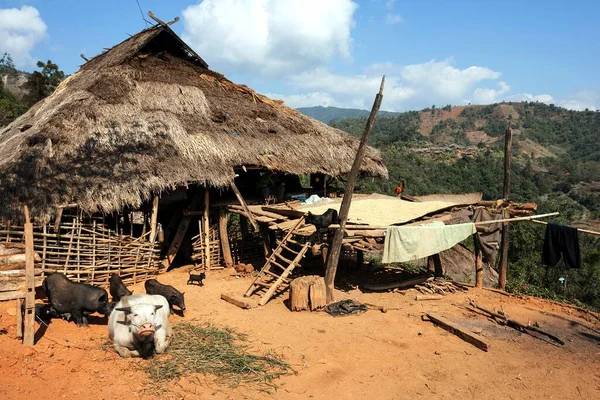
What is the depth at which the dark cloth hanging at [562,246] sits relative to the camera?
309 inches

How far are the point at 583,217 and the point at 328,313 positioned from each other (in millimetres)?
30075

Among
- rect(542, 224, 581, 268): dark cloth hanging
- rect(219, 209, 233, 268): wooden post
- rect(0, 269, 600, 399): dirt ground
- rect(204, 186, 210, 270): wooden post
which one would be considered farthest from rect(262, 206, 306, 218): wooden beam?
rect(542, 224, 581, 268): dark cloth hanging

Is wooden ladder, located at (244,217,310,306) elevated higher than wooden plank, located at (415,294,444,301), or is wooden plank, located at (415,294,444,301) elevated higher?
wooden ladder, located at (244,217,310,306)

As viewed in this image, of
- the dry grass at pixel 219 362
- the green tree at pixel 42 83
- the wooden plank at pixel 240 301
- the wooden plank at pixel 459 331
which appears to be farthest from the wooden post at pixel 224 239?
the green tree at pixel 42 83

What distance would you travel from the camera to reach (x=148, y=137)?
10.6 meters

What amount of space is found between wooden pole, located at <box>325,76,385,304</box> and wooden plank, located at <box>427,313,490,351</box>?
2039 mm

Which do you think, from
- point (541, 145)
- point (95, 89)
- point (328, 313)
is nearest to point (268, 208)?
point (328, 313)

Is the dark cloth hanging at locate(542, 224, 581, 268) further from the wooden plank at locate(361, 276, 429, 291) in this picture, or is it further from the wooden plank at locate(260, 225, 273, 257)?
the wooden plank at locate(260, 225, 273, 257)

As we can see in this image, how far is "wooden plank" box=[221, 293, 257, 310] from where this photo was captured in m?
8.18

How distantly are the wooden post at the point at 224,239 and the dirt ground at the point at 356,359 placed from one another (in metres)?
2.65

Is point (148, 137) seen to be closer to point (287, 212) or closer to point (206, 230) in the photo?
point (206, 230)

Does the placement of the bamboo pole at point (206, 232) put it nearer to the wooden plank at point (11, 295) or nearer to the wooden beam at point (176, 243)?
the wooden beam at point (176, 243)

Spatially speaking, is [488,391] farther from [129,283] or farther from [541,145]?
[541,145]

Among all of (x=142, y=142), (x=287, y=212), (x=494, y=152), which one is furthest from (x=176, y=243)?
(x=494, y=152)
